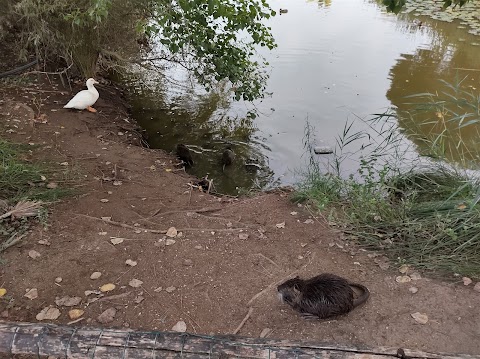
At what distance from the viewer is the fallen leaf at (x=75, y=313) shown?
290cm

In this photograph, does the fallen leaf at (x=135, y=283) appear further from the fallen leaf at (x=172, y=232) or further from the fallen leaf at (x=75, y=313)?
the fallen leaf at (x=172, y=232)

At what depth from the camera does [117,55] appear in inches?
290

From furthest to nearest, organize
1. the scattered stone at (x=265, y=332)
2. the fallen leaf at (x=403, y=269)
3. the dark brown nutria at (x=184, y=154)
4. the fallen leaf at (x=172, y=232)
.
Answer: the dark brown nutria at (x=184, y=154), the fallen leaf at (x=172, y=232), the fallen leaf at (x=403, y=269), the scattered stone at (x=265, y=332)

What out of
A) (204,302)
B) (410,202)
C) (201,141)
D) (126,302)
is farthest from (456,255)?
(201,141)

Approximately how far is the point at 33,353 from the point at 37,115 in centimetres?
493

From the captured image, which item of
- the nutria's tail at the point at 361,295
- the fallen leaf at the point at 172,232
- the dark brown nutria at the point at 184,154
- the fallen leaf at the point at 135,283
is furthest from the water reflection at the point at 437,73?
the fallen leaf at the point at 135,283

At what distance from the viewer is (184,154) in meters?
6.43

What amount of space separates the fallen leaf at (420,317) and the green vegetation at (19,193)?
3119 millimetres

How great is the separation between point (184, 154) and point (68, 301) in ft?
12.0

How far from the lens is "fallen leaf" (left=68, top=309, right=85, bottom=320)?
9.51 feet

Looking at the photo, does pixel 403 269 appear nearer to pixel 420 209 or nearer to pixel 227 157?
pixel 420 209

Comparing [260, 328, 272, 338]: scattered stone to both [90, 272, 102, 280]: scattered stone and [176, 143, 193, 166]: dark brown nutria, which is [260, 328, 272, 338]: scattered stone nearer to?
Answer: [90, 272, 102, 280]: scattered stone

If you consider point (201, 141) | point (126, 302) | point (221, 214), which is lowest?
point (201, 141)

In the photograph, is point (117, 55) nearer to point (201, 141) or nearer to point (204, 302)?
point (201, 141)
